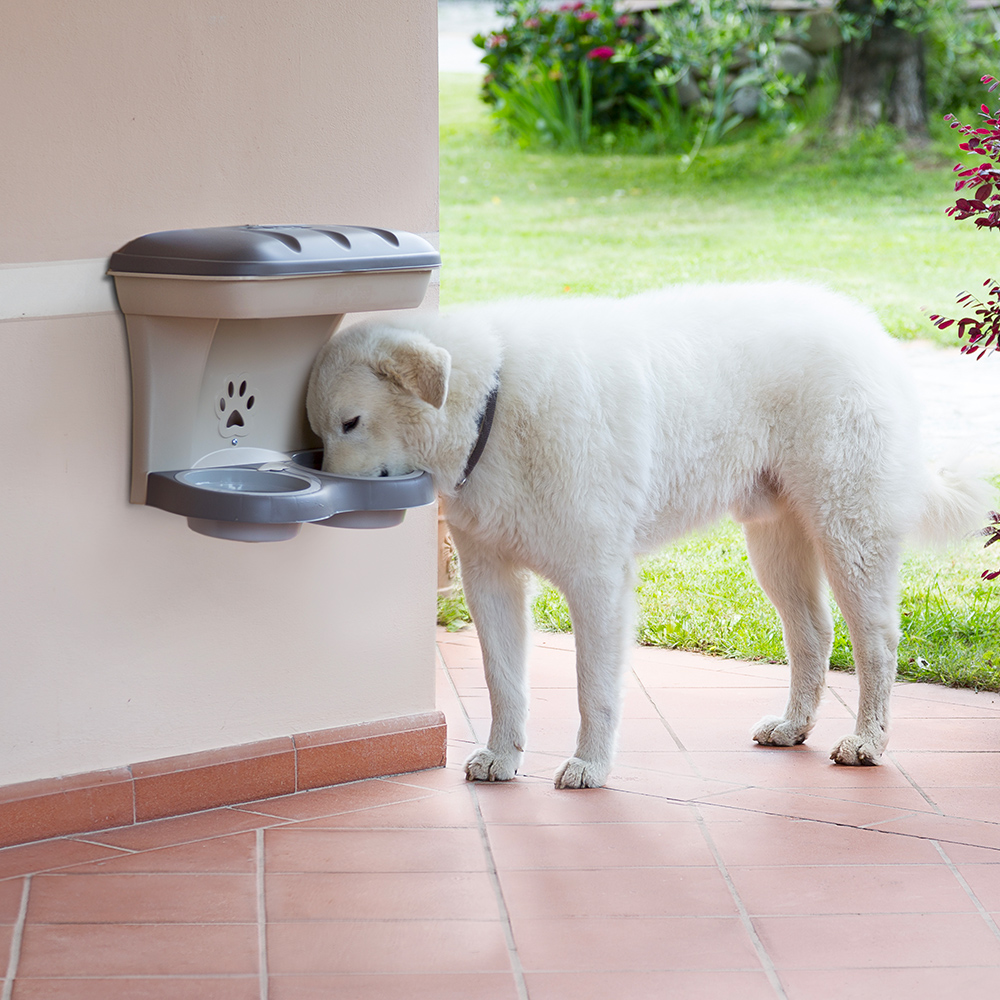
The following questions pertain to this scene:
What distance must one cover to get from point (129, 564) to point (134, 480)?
0.21 metres

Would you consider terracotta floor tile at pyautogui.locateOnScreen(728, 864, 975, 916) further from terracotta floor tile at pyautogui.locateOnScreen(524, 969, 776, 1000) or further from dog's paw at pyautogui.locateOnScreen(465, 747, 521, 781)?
dog's paw at pyautogui.locateOnScreen(465, 747, 521, 781)

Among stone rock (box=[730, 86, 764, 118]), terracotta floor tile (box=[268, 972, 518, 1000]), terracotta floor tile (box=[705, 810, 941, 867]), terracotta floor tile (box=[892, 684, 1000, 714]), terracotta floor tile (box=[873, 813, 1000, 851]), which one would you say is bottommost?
terracotta floor tile (box=[892, 684, 1000, 714])

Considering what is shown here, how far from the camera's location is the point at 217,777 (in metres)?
3.33

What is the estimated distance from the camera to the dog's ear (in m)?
3.05

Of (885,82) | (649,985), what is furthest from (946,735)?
(885,82)

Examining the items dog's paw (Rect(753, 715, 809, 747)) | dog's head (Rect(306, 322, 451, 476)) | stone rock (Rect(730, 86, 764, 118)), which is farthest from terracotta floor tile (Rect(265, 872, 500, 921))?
stone rock (Rect(730, 86, 764, 118))

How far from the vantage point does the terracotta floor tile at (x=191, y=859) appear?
9.92 feet

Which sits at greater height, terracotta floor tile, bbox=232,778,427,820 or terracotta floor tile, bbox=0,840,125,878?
terracotta floor tile, bbox=0,840,125,878

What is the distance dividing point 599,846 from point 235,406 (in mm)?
1353

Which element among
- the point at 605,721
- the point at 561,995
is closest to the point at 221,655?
the point at 605,721

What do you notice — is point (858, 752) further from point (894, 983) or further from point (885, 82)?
point (885, 82)

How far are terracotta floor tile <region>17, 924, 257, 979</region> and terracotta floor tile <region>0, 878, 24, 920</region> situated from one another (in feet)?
0.22

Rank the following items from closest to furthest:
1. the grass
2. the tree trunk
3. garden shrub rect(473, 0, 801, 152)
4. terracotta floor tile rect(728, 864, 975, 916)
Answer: terracotta floor tile rect(728, 864, 975, 916) < the grass < the tree trunk < garden shrub rect(473, 0, 801, 152)

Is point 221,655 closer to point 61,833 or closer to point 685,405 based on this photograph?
point 61,833
